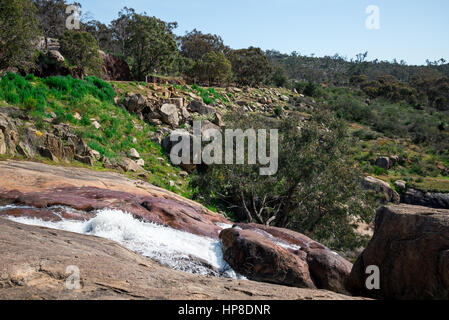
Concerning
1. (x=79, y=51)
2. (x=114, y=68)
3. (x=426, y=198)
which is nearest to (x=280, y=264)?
(x=79, y=51)

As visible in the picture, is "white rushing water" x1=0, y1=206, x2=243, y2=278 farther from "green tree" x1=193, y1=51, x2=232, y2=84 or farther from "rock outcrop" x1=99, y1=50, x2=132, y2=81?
"green tree" x1=193, y1=51, x2=232, y2=84

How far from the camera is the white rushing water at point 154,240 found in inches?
261

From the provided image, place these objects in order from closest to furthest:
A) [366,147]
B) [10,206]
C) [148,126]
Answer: [10,206] → [148,126] → [366,147]

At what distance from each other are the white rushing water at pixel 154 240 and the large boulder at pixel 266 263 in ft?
0.87

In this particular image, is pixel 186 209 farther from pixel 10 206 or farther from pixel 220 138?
pixel 220 138

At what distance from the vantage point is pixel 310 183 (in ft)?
45.7

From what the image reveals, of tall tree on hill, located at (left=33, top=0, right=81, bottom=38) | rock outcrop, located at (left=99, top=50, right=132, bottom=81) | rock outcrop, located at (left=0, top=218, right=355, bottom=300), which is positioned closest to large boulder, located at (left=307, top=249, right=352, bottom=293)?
rock outcrop, located at (left=0, top=218, right=355, bottom=300)

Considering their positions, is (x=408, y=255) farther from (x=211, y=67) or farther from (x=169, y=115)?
(x=211, y=67)

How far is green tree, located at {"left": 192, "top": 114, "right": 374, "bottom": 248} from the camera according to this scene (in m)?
13.7

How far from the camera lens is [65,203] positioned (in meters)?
7.62

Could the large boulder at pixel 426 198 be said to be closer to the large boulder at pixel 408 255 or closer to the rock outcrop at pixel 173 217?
the rock outcrop at pixel 173 217
